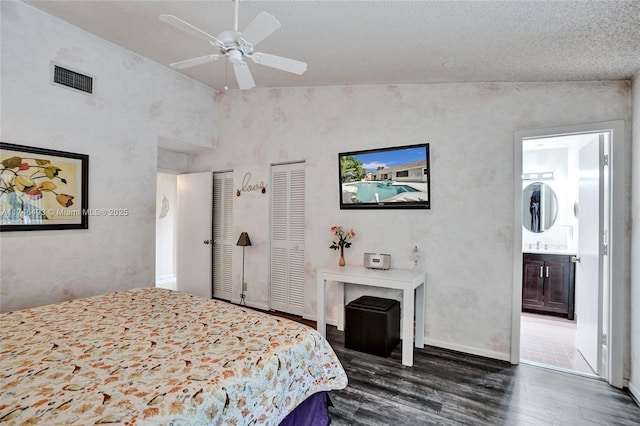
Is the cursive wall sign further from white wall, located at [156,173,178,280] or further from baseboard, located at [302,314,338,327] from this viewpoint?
white wall, located at [156,173,178,280]

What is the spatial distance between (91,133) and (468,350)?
436 centimetres

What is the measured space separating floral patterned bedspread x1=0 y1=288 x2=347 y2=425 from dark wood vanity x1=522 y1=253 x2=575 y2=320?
151 inches

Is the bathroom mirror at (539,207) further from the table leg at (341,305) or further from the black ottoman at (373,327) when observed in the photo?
the table leg at (341,305)

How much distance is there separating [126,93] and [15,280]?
214 cm

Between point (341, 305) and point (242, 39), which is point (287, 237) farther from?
point (242, 39)

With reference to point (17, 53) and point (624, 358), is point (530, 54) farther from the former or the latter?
point (17, 53)

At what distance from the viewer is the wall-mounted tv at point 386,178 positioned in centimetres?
333

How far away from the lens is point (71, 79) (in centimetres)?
309

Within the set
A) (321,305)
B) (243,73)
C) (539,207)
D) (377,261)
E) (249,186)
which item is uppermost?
(243,73)

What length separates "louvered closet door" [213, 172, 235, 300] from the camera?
15.9 ft

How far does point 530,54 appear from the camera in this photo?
2.32m

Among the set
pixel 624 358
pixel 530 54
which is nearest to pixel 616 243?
pixel 624 358

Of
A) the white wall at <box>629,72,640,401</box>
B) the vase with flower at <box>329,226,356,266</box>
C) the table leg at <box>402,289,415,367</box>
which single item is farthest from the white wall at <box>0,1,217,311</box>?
the white wall at <box>629,72,640,401</box>

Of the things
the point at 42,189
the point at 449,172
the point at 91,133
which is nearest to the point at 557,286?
the point at 449,172
